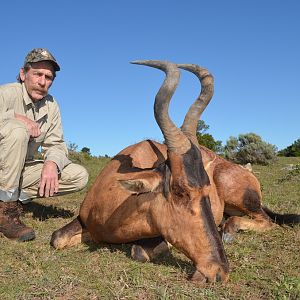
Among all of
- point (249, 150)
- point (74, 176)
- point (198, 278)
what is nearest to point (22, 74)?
point (74, 176)

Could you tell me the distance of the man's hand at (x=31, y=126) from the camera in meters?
6.62

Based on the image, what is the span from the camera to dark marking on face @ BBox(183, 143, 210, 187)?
4.41 m

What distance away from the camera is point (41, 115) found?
23.8ft

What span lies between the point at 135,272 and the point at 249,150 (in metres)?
18.0

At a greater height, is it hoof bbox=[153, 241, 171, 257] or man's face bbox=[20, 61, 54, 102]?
man's face bbox=[20, 61, 54, 102]

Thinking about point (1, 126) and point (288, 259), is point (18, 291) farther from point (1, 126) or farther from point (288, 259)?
point (1, 126)

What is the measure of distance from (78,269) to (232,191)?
3.08 m

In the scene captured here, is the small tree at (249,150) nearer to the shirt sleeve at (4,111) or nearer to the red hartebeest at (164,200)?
the red hartebeest at (164,200)

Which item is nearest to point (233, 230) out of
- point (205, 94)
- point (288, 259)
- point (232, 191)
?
point (232, 191)

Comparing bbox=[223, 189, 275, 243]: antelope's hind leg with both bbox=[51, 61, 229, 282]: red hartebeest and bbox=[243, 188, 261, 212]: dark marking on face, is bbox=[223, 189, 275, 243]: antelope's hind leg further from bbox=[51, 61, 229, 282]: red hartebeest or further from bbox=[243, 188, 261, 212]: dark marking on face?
bbox=[51, 61, 229, 282]: red hartebeest

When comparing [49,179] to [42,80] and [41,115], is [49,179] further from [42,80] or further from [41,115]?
[42,80]

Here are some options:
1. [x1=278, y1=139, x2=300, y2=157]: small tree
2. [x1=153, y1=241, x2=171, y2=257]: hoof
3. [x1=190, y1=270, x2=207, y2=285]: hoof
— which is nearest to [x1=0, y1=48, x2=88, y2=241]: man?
[x1=153, y1=241, x2=171, y2=257]: hoof

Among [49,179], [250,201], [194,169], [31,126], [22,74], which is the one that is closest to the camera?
[194,169]

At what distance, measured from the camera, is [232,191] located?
6.85 m
